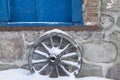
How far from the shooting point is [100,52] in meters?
4.55

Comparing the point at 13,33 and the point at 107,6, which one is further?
the point at 13,33

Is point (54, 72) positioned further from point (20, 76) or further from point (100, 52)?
point (100, 52)

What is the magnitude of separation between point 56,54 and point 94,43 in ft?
2.04

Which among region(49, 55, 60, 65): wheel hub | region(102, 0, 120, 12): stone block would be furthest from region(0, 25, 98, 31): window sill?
region(49, 55, 60, 65): wheel hub

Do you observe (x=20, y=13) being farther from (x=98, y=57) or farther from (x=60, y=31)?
(x=98, y=57)

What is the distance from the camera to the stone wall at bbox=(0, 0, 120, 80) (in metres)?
4.42

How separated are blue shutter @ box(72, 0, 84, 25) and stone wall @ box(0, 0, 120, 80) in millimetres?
78

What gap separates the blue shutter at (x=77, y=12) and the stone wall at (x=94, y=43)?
0.26ft

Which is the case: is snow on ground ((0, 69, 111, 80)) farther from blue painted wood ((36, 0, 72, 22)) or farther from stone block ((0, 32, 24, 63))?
blue painted wood ((36, 0, 72, 22))

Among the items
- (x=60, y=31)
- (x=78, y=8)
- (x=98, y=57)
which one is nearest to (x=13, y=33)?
(x=60, y=31)

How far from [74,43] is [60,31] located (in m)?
0.28

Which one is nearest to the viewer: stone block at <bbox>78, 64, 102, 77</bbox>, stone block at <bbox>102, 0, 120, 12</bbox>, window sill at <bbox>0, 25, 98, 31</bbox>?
stone block at <bbox>102, 0, 120, 12</bbox>

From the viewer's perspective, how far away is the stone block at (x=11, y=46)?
4.68 m

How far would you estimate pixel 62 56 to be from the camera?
14.6 feet
